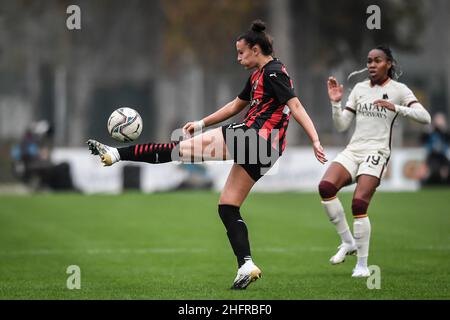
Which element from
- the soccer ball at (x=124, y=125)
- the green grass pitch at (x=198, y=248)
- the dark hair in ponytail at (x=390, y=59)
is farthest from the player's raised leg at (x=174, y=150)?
the dark hair in ponytail at (x=390, y=59)

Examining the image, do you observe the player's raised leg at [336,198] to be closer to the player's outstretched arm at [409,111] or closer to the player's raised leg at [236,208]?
the player's outstretched arm at [409,111]

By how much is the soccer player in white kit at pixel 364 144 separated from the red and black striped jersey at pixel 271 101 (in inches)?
50.1

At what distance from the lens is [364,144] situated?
10.5m

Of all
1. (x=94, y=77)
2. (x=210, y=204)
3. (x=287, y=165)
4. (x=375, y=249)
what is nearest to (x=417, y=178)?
(x=287, y=165)

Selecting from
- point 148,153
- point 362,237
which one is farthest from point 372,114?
point 148,153

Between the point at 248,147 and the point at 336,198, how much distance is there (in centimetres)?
203

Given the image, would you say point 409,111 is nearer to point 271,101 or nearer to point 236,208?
point 271,101

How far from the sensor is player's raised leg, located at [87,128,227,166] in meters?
8.80

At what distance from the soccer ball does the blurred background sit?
17.5m

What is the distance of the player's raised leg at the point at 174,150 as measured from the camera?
8797 millimetres

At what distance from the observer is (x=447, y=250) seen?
12.8 metres

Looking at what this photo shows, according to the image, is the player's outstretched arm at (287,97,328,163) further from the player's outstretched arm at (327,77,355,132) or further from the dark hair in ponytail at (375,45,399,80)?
the dark hair in ponytail at (375,45,399,80)

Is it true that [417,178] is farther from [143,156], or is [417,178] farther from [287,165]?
[143,156]
